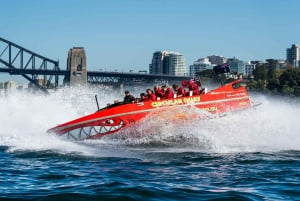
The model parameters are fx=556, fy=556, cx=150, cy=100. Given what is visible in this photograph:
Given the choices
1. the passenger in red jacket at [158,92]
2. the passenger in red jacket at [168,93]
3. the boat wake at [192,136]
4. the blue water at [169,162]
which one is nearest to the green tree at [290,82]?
the blue water at [169,162]

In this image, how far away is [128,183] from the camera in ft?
32.2

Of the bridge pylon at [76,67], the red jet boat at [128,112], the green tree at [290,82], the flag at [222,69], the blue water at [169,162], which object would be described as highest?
the bridge pylon at [76,67]

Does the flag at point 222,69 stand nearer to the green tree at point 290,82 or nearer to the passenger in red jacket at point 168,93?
the passenger in red jacket at point 168,93

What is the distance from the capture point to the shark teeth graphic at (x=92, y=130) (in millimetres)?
17031

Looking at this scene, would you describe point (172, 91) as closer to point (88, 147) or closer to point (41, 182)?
point (88, 147)

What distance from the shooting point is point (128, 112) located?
55.9ft

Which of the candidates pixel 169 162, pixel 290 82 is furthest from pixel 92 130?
pixel 290 82

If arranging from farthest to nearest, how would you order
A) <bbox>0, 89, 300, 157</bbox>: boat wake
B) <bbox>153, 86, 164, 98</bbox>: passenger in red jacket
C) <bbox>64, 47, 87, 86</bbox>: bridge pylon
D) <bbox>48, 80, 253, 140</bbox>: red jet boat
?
<bbox>64, 47, 87, 86</bbox>: bridge pylon
<bbox>153, 86, 164, 98</bbox>: passenger in red jacket
<bbox>48, 80, 253, 140</bbox>: red jet boat
<bbox>0, 89, 300, 157</bbox>: boat wake

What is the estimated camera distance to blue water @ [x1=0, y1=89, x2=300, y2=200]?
903cm

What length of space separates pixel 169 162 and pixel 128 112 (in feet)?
15.3

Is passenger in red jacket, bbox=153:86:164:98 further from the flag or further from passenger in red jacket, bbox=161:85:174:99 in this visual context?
the flag

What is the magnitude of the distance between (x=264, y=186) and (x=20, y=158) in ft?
21.5

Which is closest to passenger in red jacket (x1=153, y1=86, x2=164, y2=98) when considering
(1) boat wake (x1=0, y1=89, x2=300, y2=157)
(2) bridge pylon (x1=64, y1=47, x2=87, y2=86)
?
(1) boat wake (x1=0, y1=89, x2=300, y2=157)

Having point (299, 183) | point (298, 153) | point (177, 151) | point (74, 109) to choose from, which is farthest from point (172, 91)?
point (74, 109)
